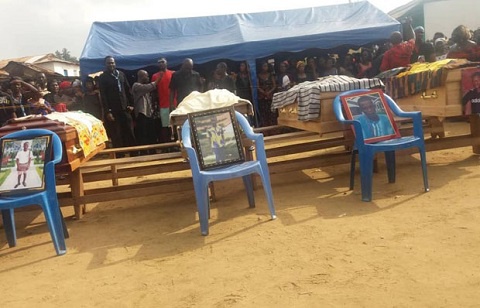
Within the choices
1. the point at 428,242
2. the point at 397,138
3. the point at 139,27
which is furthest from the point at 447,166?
the point at 139,27

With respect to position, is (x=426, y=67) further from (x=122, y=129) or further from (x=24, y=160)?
(x=122, y=129)

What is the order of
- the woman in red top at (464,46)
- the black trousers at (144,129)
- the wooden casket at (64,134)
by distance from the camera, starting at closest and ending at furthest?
the wooden casket at (64,134) < the woman in red top at (464,46) < the black trousers at (144,129)

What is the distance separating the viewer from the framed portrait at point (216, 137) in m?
4.61

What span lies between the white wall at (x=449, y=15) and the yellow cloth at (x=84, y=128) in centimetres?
1886

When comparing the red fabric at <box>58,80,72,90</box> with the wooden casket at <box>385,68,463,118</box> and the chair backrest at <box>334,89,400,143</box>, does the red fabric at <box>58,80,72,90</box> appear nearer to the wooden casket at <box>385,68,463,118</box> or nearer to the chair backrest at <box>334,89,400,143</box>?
the chair backrest at <box>334,89,400,143</box>

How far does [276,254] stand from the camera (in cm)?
325

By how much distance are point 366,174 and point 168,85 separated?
5.44 metres

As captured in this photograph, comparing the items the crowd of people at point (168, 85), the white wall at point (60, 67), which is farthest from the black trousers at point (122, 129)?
the white wall at point (60, 67)

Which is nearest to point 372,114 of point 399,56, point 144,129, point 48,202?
point 399,56

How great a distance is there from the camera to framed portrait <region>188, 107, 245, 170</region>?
4.61 m

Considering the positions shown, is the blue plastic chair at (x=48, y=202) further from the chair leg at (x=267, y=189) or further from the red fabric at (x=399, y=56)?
the red fabric at (x=399, y=56)

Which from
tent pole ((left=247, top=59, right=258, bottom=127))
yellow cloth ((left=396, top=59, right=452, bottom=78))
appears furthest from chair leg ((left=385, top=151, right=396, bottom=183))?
tent pole ((left=247, top=59, right=258, bottom=127))

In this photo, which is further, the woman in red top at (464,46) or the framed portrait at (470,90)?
the woman in red top at (464,46)

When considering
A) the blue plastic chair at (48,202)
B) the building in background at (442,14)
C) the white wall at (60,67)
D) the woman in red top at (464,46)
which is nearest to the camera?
the blue plastic chair at (48,202)
